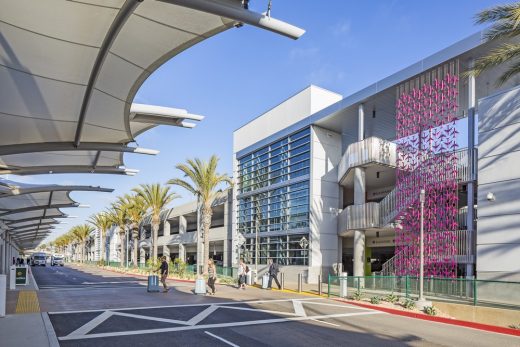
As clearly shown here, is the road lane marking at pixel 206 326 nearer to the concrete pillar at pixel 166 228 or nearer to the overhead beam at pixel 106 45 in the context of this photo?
the overhead beam at pixel 106 45

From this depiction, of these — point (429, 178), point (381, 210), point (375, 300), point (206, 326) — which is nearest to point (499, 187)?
point (429, 178)

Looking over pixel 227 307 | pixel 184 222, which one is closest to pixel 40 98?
pixel 227 307

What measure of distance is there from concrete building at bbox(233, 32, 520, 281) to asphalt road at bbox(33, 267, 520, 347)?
21.9ft

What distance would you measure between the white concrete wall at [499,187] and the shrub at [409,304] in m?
3.56

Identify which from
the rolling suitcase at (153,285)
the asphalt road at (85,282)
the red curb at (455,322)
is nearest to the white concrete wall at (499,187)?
the red curb at (455,322)

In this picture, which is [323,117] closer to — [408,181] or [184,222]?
[408,181]

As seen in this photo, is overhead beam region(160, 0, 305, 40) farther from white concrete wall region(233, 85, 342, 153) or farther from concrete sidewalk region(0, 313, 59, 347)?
white concrete wall region(233, 85, 342, 153)

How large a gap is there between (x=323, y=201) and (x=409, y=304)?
648 inches

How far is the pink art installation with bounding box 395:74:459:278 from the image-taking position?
2258 centimetres

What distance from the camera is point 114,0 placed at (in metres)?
6.45

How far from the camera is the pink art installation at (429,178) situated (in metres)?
22.6

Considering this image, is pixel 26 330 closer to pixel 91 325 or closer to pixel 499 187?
pixel 91 325

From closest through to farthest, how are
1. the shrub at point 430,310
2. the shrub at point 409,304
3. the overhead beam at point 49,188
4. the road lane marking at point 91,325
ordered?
the road lane marking at point 91,325 < the shrub at point 430,310 < the shrub at point 409,304 < the overhead beam at point 49,188

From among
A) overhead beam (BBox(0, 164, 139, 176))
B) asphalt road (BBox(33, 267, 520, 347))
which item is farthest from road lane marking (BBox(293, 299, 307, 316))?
overhead beam (BBox(0, 164, 139, 176))
